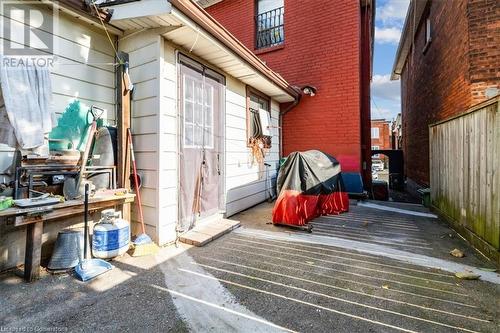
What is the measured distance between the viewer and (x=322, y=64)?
281 inches

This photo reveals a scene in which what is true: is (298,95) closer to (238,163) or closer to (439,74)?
(238,163)

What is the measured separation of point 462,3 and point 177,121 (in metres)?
5.56

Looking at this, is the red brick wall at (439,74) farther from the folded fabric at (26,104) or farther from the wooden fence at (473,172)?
the folded fabric at (26,104)

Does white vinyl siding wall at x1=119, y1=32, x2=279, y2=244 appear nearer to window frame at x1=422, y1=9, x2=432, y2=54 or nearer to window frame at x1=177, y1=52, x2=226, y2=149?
window frame at x1=177, y1=52, x2=226, y2=149

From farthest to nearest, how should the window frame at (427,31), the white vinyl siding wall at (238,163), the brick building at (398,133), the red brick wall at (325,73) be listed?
the brick building at (398,133), the window frame at (427,31), the red brick wall at (325,73), the white vinyl siding wall at (238,163)

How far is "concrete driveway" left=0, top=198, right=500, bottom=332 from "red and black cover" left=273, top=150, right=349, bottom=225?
94 cm

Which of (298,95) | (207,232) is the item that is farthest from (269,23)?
(207,232)

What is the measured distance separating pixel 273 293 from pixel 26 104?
9.88ft

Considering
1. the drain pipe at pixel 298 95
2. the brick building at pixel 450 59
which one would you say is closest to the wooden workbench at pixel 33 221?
the drain pipe at pixel 298 95

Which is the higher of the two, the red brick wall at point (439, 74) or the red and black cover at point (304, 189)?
the red brick wall at point (439, 74)

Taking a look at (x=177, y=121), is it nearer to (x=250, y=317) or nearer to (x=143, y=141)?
(x=143, y=141)

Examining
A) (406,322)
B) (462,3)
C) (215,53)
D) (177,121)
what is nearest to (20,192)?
(177,121)

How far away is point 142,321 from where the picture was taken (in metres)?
1.88

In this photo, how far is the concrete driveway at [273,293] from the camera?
1870mm
